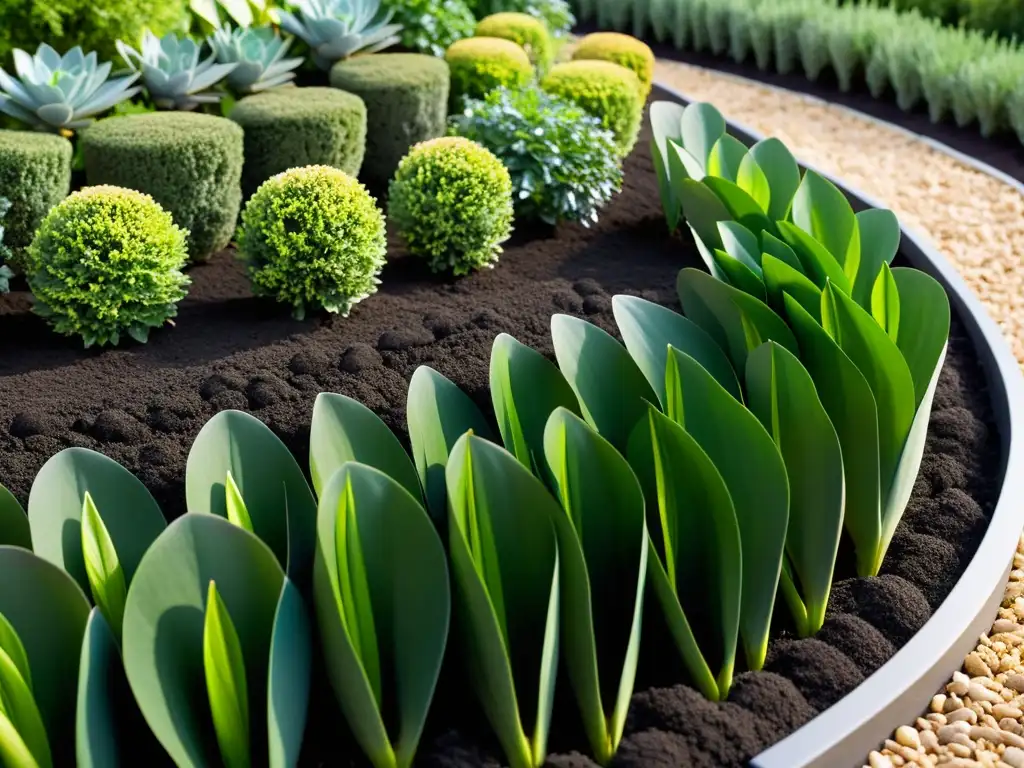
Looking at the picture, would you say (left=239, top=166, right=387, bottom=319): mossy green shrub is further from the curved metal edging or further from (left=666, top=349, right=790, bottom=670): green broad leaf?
the curved metal edging

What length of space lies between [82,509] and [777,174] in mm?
2627

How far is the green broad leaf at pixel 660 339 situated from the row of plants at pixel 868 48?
3.94 metres

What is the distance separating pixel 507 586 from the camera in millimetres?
2141

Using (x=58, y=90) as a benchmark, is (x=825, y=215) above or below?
below

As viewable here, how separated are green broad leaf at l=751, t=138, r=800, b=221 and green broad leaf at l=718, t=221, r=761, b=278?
465 millimetres

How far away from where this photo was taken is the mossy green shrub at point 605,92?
15.9ft

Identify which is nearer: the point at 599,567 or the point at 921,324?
the point at 599,567

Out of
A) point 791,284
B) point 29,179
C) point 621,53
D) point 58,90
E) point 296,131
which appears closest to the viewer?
point 791,284

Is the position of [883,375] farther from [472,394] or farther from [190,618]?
[190,618]

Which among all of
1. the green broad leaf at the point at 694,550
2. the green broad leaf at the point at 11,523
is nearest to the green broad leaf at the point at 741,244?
the green broad leaf at the point at 694,550

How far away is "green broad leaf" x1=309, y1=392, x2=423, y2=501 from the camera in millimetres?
2393

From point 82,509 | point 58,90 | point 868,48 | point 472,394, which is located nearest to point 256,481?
point 82,509

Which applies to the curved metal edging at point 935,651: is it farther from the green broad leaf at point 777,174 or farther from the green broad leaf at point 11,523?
the green broad leaf at point 11,523

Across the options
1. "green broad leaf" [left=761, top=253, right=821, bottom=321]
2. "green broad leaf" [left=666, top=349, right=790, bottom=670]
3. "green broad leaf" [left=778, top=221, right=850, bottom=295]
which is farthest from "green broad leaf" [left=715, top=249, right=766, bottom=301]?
"green broad leaf" [left=666, top=349, right=790, bottom=670]
